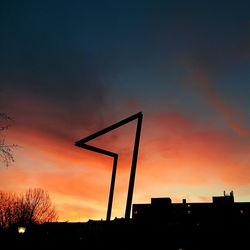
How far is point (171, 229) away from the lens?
5238 centimetres

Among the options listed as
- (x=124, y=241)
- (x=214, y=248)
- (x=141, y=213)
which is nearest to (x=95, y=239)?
(x=124, y=241)

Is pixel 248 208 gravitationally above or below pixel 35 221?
above

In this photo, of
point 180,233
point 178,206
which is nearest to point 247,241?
point 180,233

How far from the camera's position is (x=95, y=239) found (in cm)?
5378

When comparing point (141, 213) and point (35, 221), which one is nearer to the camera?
point (35, 221)

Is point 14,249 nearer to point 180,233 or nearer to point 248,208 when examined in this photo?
point 180,233

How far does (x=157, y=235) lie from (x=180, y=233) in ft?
16.9

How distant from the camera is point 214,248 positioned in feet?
151

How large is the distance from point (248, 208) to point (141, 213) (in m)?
26.7

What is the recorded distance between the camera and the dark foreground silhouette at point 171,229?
47.4m

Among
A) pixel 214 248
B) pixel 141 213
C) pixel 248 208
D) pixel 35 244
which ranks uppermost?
pixel 248 208

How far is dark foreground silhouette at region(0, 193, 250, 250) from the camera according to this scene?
47.4 meters

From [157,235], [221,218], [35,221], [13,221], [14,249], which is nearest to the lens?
[14,249]

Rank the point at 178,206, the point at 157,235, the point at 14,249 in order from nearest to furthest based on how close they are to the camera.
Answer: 1. the point at 14,249
2. the point at 157,235
3. the point at 178,206
